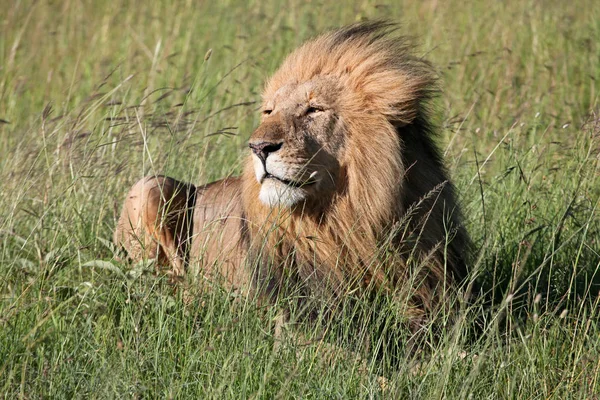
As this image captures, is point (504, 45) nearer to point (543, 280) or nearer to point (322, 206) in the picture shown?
point (543, 280)

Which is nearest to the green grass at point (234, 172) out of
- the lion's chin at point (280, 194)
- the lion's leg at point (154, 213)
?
the lion's leg at point (154, 213)

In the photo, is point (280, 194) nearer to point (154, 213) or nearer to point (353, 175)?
point (353, 175)

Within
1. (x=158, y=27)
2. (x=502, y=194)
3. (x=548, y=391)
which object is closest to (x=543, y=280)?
(x=502, y=194)

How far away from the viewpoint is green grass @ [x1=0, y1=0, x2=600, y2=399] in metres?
2.94

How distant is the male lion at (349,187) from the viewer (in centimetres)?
346

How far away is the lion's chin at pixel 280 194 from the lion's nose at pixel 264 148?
0.32 feet

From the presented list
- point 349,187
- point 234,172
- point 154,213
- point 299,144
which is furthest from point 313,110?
point 234,172

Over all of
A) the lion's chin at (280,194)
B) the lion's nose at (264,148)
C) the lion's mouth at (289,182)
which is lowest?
the lion's chin at (280,194)

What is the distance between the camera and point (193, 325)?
327 centimetres

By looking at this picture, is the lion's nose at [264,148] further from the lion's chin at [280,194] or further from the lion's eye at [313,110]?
the lion's eye at [313,110]

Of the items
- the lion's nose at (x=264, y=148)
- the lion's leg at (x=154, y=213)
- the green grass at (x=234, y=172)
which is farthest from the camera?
the lion's leg at (x=154, y=213)

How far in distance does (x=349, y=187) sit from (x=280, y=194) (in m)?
0.31

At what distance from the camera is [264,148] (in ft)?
11.1

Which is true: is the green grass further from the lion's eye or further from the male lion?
the lion's eye
